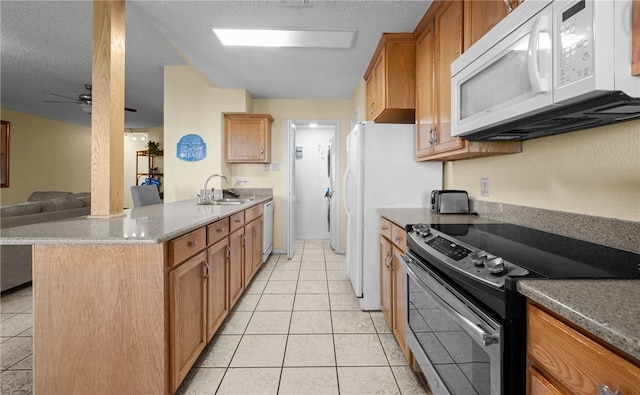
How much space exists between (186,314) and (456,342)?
4.17 ft

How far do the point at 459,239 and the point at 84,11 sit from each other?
10.5 ft

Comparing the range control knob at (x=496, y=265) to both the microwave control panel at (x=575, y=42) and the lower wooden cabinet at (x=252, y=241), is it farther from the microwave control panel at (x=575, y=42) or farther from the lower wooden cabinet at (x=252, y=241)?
the lower wooden cabinet at (x=252, y=241)

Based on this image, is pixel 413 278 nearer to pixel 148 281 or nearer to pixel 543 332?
pixel 543 332

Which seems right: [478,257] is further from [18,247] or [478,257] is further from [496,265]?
[18,247]

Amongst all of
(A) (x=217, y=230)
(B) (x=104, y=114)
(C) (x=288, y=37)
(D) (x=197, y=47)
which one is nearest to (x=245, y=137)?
(D) (x=197, y=47)

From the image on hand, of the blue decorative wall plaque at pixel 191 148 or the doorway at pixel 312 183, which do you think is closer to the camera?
the blue decorative wall plaque at pixel 191 148

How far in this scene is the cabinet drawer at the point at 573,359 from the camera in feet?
1.68

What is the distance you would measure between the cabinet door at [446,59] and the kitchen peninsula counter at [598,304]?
1.09m

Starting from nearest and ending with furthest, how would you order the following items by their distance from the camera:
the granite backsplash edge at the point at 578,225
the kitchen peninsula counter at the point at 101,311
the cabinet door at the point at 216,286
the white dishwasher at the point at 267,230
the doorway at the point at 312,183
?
the granite backsplash edge at the point at 578,225 < the kitchen peninsula counter at the point at 101,311 < the cabinet door at the point at 216,286 < the white dishwasher at the point at 267,230 < the doorway at the point at 312,183

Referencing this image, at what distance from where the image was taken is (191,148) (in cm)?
395

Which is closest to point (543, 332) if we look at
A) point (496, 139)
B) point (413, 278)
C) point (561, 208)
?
point (413, 278)

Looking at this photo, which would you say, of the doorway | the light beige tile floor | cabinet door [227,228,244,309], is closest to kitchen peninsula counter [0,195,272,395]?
the light beige tile floor

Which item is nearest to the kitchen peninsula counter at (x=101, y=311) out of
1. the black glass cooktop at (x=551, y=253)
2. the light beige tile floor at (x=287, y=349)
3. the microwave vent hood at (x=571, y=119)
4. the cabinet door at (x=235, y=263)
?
the light beige tile floor at (x=287, y=349)

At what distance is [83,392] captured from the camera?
1.30m
